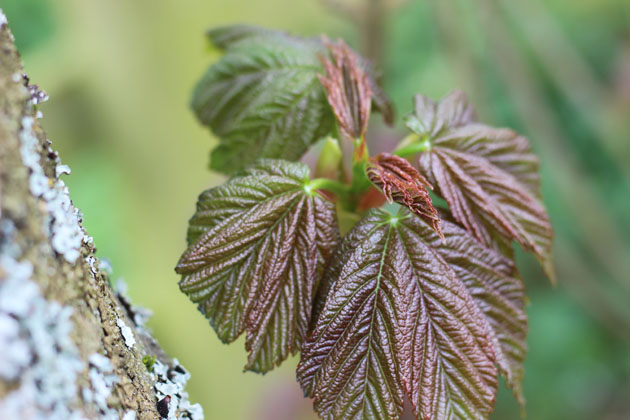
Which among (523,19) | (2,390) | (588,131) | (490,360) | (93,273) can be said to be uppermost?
(523,19)

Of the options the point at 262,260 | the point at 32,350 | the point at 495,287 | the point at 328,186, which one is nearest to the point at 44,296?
the point at 32,350

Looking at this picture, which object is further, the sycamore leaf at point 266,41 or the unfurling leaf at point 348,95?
the sycamore leaf at point 266,41

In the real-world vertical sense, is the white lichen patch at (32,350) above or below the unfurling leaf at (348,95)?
below

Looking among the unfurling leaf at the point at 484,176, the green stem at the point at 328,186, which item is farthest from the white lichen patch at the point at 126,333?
the unfurling leaf at the point at 484,176

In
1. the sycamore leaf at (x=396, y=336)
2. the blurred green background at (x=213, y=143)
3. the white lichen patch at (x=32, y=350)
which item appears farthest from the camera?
the blurred green background at (x=213, y=143)

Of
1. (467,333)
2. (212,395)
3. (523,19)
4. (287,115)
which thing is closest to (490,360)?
(467,333)

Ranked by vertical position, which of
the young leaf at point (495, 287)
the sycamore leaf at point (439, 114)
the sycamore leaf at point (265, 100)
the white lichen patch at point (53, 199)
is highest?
the sycamore leaf at point (265, 100)

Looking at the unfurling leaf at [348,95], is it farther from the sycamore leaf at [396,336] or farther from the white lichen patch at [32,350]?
the white lichen patch at [32,350]

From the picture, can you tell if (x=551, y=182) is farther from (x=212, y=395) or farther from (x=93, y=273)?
(x=93, y=273)
